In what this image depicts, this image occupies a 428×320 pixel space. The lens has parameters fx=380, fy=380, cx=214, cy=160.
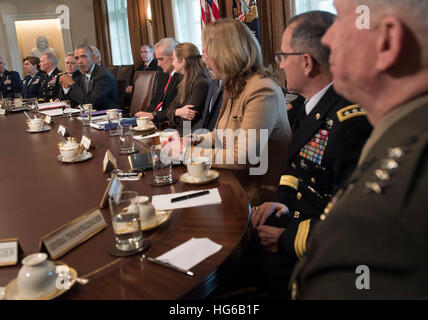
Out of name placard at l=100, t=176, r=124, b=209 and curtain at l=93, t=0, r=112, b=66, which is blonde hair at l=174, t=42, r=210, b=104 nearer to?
name placard at l=100, t=176, r=124, b=209

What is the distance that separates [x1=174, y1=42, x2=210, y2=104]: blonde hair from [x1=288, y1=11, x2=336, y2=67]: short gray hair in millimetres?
1648

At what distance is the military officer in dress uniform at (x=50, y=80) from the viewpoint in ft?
18.6

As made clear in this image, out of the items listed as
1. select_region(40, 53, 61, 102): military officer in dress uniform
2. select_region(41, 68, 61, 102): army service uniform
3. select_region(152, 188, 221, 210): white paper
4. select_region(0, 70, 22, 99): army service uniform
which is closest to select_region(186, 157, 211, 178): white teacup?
select_region(152, 188, 221, 210): white paper

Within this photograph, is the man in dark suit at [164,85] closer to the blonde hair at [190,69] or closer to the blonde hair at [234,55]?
the blonde hair at [190,69]

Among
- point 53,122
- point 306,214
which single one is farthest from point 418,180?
point 53,122

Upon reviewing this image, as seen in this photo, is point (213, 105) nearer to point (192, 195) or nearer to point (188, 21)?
point (192, 195)

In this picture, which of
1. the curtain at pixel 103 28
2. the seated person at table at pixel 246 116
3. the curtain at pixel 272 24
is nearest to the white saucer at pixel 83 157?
the seated person at table at pixel 246 116

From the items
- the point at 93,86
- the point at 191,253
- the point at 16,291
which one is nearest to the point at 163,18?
the point at 93,86

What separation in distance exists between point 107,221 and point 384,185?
88 centimetres

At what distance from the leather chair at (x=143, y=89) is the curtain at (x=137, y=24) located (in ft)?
12.8

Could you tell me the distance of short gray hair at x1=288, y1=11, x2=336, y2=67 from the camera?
4.68ft

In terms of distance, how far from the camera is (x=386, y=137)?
0.58 metres

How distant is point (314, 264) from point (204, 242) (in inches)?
19.9
